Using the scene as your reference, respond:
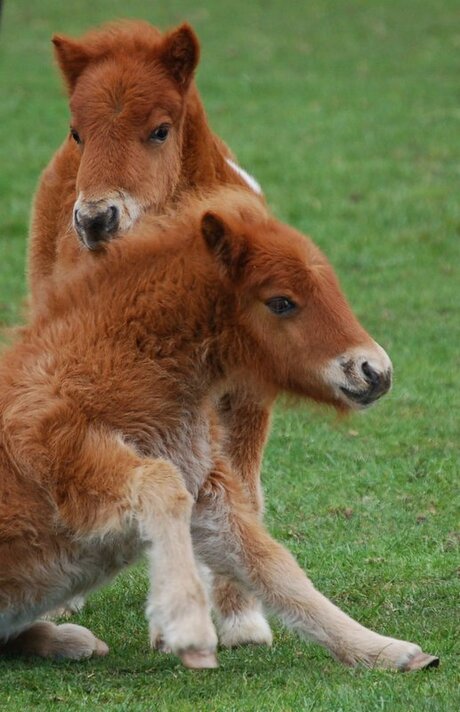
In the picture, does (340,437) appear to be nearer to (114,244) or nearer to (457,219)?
(114,244)

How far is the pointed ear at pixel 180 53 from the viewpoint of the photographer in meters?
7.34

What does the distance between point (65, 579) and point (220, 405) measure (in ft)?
4.98

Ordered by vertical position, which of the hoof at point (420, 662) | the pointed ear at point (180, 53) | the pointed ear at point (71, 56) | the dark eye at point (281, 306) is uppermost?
the pointed ear at point (180, 53)

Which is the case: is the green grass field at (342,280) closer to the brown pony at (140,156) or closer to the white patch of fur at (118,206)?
the brown pony at (140,156)

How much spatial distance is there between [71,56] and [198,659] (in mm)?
3406

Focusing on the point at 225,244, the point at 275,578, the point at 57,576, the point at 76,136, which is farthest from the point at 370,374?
the point at 76,136

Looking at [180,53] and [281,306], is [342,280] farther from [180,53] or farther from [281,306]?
[281,306]

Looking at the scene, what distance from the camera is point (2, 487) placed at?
575cm

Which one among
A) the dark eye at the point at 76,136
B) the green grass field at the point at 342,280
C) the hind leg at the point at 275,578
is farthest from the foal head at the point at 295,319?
the dark eye at the point at 76,136

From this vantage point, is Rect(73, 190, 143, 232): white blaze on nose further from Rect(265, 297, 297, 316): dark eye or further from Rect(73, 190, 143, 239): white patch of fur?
Rect(265, 297, 297, 316): dark eye

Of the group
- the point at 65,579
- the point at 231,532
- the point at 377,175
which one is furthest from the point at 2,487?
the point at 377,175

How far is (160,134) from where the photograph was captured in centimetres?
723

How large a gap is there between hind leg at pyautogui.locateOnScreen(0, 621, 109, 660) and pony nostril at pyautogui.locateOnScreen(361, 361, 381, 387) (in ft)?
5.50

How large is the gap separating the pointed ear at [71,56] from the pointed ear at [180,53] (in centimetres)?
42
